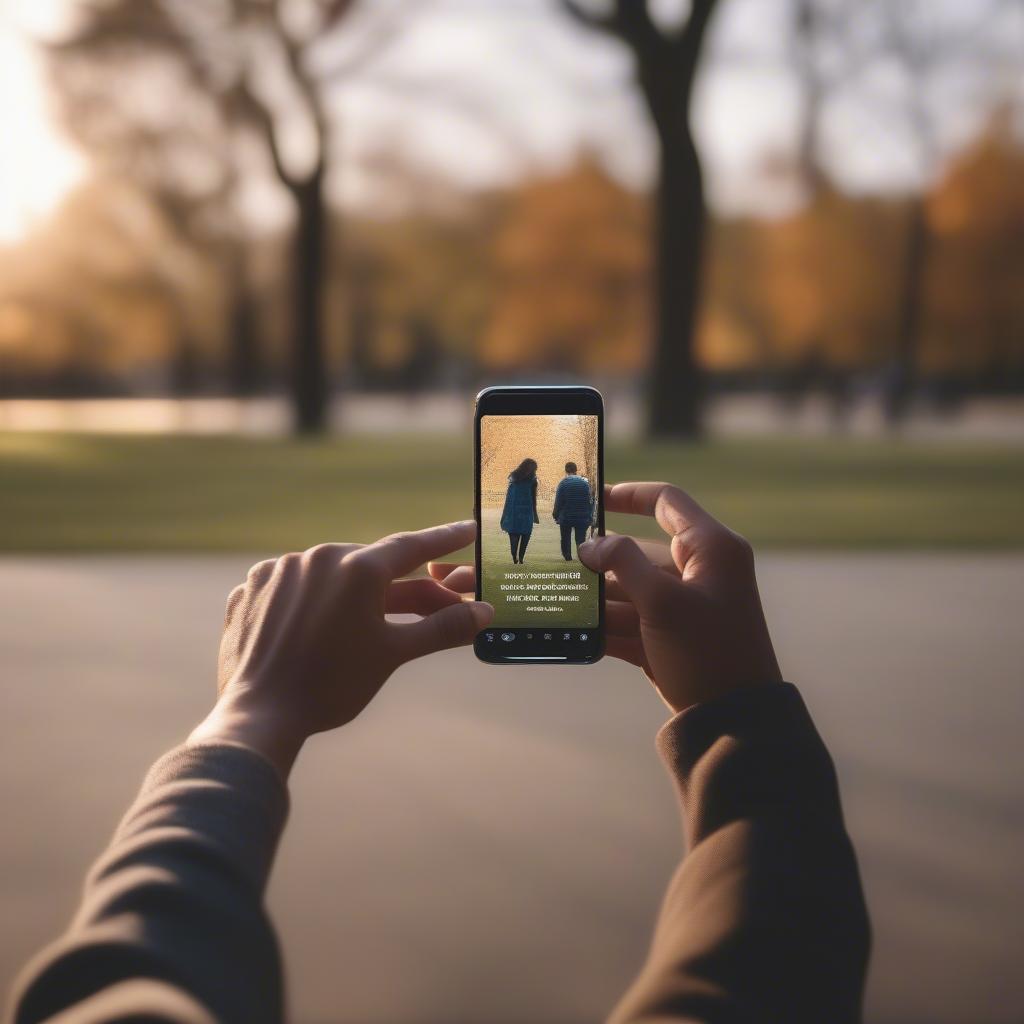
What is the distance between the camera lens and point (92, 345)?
188 ft

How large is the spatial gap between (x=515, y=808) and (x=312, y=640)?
211 centimetres

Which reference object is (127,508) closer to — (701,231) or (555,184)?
(701,231)

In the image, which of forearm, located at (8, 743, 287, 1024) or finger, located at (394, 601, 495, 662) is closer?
forearm, located at (8, 743, 287, 1024)

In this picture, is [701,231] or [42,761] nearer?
[42,761]

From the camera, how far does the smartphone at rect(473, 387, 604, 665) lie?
7.73 ft

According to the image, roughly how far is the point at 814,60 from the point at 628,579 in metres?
31.9

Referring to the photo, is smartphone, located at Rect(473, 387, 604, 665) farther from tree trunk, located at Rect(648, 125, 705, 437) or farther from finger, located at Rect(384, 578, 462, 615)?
tree trunk, located at Rect(648, 125, 705, 437)

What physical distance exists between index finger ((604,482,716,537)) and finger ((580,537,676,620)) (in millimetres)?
63

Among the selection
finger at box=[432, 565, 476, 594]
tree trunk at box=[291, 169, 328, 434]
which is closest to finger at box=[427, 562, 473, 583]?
finger at box=[432, 565, 476, 594]

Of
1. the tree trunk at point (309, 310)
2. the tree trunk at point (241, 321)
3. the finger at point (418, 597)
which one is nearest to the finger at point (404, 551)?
the finger at point (418, 597)

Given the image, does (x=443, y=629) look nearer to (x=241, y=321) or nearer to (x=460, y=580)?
(x=460, y=580)

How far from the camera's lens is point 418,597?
2.05 metres

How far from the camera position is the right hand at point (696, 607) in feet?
5.63

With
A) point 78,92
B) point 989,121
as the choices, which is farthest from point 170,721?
point 989,121
